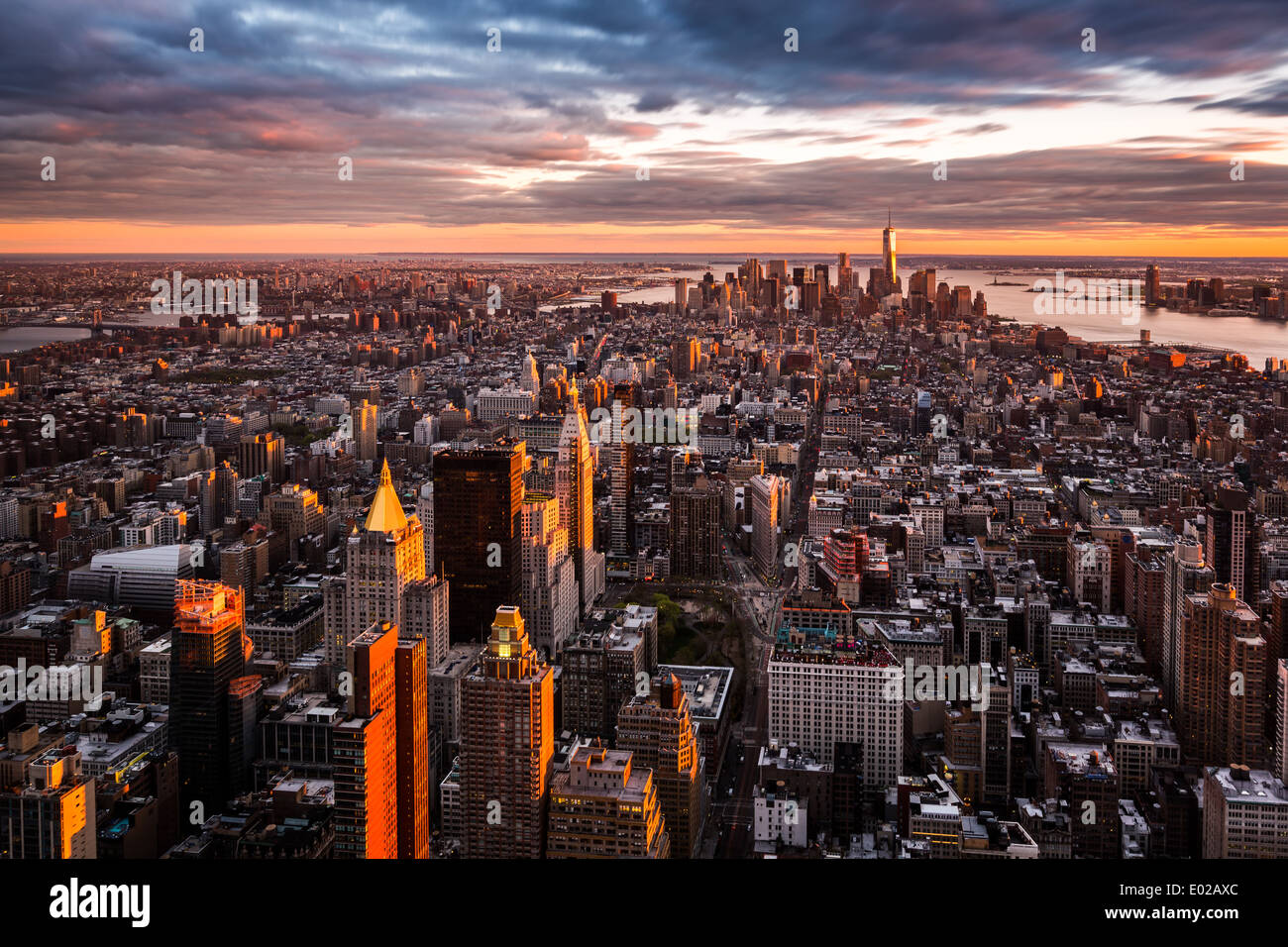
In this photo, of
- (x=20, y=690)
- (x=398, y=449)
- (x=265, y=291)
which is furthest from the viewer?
(x=398, y=449)

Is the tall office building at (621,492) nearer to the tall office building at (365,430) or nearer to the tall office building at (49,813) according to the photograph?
the tall office building at (365,430)

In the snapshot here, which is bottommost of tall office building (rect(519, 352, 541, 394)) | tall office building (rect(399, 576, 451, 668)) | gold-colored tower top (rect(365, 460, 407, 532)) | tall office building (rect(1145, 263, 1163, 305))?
tall office building (rect(399, 576, 451, 668))

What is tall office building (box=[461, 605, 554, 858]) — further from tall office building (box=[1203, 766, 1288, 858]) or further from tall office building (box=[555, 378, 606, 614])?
tall office building (box=[555, 378, 606, 614])

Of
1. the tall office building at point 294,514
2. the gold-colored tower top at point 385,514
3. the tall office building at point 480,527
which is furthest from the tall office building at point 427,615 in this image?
the tall office building at point 294,514

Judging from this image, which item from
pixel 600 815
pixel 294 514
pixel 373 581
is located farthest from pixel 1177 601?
pixel 294 514

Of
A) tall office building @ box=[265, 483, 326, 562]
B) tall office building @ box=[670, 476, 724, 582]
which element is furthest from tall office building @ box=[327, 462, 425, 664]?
tall office building @ box=[670, 476, 724, 582]

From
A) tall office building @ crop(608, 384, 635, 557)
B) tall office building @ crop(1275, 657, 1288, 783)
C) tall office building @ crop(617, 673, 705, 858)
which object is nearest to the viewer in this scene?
tall office building @ crop(617, 673, 705, 858)

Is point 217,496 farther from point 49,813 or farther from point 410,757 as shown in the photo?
point 410,757
